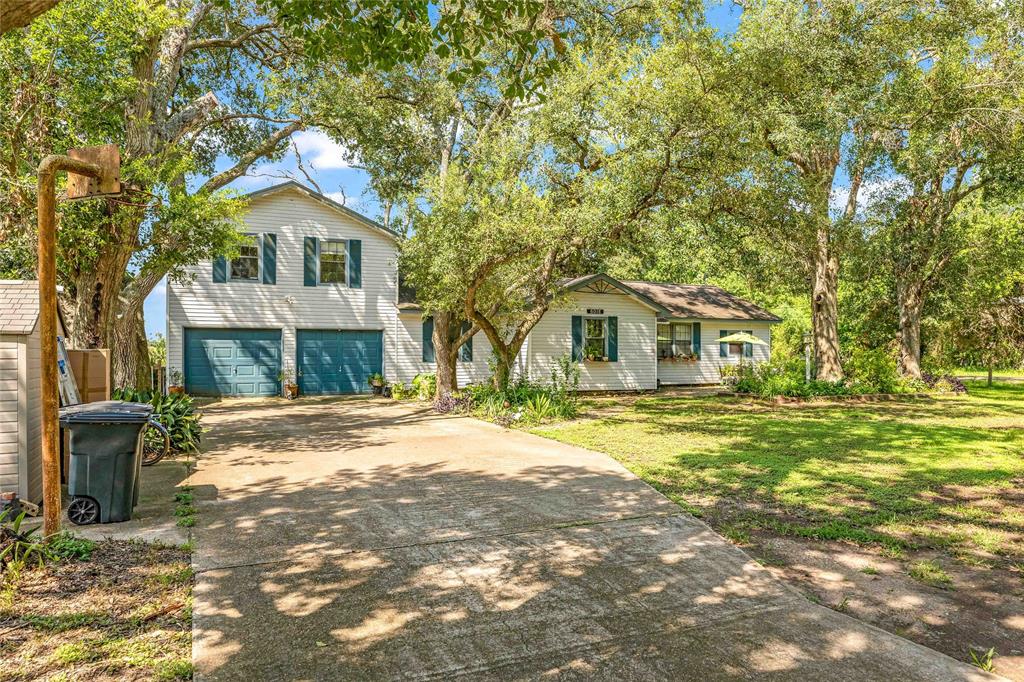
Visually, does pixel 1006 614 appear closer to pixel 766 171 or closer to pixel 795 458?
pixel 795 458

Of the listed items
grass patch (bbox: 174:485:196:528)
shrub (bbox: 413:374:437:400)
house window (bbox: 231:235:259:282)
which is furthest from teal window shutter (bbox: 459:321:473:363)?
grass patch (bbox: 174:485:196:528)

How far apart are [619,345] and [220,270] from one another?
42.8ft

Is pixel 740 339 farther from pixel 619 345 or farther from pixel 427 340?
pixel 427 340

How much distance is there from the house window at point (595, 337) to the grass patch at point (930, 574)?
16264 mm

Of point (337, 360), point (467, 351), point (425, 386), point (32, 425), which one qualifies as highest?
point (467, 351)

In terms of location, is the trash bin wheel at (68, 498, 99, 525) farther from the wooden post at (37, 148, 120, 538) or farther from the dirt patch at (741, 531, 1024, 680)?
the dirt patch at (741, 531, 1024, 680)

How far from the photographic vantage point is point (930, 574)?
445 centimetres

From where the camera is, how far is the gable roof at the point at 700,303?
910 inches

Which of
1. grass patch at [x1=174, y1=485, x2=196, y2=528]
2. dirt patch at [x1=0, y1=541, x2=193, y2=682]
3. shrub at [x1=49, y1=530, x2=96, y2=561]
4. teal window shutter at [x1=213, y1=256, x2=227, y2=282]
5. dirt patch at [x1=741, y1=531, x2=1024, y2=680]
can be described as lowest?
dirt patch at [x1=741, y1=531, x2=1024, y2=680]

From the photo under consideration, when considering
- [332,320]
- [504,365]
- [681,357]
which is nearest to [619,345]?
[681,357]

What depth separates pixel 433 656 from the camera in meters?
3.28

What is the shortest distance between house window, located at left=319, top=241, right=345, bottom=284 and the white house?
0.03 metres

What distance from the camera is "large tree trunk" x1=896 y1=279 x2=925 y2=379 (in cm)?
2230

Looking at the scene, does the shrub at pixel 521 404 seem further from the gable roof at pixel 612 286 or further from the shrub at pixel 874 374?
the shrub at pixel 874 374
